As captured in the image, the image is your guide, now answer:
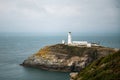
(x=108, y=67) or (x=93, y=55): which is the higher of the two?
(x=93, y=55)

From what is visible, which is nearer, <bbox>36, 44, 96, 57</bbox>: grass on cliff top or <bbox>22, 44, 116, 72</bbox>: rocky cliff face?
<bbox>22, 44, 116, 72</bbox>: rocky cliff face

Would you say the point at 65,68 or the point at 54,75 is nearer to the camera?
the point at 54,75

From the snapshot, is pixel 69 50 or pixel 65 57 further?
pixel 69 50

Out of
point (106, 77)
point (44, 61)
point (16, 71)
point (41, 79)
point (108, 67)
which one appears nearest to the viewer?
point (106, 77)

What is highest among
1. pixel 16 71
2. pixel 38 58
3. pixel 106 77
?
pixel 38 58

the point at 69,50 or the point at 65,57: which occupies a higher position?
the point at 69,50

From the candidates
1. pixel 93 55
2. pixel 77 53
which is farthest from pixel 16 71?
pixel 93 55

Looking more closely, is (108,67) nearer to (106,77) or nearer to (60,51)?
(106,77)

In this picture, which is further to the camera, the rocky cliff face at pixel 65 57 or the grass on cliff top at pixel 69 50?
the grass on cliff top at pixel 69 50
